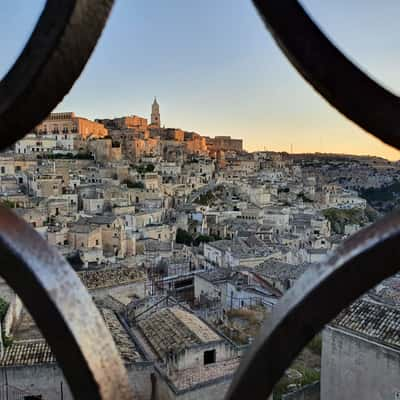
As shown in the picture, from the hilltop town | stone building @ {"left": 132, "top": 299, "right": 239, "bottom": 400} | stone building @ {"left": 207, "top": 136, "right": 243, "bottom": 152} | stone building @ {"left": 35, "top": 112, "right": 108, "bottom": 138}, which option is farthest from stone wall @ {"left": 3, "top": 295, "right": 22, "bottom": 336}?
stone building @ {"left": 207, "top": 136, "right": 243, "bottom": 152}

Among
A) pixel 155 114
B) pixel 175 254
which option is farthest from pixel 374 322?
pixel 155 114

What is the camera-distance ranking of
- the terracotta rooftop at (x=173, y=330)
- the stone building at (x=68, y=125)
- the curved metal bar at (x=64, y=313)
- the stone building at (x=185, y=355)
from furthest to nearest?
the stone building at (x=68, y=125) → the terracotta rooftop at (x=173, y=330) → the stone building at (x=185, y=355) → the curved metal bar at (x=64, y=313)

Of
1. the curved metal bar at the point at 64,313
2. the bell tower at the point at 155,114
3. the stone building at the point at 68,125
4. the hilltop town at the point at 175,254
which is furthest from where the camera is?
the bell tower at the point at 155,114

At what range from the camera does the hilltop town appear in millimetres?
5910

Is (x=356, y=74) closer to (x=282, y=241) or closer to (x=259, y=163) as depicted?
(x=282, y=241)

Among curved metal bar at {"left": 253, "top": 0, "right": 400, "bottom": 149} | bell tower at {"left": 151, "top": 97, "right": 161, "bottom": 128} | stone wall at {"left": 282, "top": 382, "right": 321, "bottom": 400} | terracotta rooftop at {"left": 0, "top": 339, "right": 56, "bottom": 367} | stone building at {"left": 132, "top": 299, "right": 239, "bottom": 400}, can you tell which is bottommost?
stone wall at {"left": 282, "top": 382, "right": 321, "bottom": 400}

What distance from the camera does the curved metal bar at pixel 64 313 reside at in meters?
0.55

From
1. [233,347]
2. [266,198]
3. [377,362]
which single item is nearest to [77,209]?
[266,198]

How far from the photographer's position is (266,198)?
33.6m

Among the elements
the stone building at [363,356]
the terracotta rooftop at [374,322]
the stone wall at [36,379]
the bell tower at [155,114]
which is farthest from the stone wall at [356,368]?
the bell tower at [155,114]

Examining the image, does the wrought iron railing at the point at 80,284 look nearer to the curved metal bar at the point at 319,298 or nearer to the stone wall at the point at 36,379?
the curved metal bar at the point at 319,298

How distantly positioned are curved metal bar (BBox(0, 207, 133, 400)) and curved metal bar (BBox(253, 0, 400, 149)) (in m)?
0.41

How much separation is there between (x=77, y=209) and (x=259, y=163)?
31964 mm

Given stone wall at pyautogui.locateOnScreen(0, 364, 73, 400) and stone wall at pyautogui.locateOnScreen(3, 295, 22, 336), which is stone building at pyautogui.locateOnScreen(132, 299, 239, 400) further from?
stone wall at pyautogui.locateOnScreen(3, 295, 22, 336)
